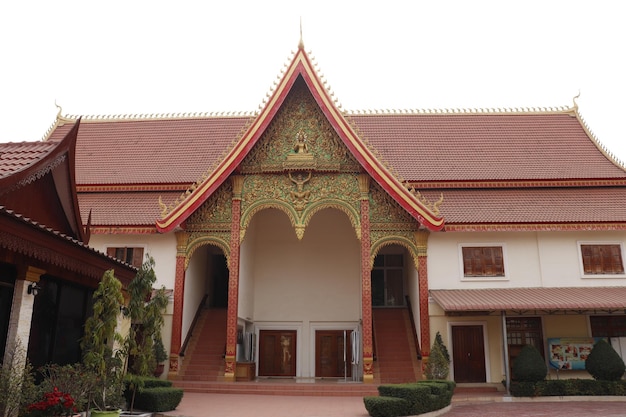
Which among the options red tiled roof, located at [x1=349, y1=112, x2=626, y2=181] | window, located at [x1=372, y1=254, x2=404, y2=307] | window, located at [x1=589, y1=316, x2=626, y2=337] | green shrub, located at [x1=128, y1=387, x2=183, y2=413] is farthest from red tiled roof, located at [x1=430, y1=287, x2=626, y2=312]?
green shrub, located at [x1=128, y1=387, x2=183, y2=413]

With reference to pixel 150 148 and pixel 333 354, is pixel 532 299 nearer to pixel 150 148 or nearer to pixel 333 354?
pixel 333 354

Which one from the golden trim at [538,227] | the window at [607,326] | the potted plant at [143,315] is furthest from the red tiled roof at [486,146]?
the potted plant at [143,315]

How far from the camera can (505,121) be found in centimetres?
2028

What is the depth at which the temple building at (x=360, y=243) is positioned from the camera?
47.4 ft

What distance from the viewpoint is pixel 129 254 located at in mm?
15812

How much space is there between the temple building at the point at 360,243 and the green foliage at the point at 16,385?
24.7 ft

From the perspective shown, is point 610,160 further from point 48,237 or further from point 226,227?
point 48,237

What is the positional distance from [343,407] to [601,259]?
8.67 metres

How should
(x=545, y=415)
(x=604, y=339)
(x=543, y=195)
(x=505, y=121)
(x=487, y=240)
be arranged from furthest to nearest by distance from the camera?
(x=505, y=121) → (x=543, y=195) → (x=487, y=240) → (x=604, y=339) → (x=545, y=415)

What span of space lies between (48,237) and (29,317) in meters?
1.17

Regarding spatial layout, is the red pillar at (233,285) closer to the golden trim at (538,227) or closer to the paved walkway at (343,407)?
the paved walkway at (343,407)

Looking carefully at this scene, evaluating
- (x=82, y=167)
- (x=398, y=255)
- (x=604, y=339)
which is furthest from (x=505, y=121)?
(x=82, y=167)

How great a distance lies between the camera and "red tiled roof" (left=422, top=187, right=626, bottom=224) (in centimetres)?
1512

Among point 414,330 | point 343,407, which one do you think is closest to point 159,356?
point 343,407
